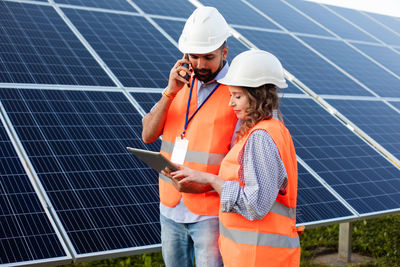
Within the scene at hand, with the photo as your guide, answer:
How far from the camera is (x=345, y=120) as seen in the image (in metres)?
7.93

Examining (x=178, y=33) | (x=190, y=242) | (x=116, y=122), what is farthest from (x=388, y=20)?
(x=190, y=242)

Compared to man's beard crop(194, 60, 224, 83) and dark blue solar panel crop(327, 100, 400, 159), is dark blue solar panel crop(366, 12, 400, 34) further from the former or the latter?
man's beard crop(194, 60, 224, 83)

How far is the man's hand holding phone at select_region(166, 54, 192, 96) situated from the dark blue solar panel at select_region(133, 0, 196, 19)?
5.65 meters

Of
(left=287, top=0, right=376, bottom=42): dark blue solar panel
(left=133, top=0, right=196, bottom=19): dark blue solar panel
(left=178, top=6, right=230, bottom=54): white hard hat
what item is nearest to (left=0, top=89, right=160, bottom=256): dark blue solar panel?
(left=178, top=6, right=230, bottom=54): white hard hat

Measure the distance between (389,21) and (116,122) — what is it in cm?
1330

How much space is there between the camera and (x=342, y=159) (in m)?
6.93

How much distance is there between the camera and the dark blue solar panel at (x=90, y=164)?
14.2 feet

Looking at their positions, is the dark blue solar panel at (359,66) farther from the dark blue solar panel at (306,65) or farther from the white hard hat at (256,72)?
the white hard hat at (256,72)

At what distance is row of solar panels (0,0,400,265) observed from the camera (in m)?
4.31

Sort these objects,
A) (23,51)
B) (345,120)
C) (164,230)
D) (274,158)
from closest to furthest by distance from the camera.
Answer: (274,158)
(164,230)
(23,51)
(345,120)

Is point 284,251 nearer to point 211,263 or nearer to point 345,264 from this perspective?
point 211,263

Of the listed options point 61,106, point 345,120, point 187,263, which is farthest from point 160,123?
point 345,120

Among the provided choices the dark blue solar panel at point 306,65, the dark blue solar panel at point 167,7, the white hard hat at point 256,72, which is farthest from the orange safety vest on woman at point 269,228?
the dark blue solar panel at point 167,7

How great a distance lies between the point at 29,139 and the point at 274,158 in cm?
295
